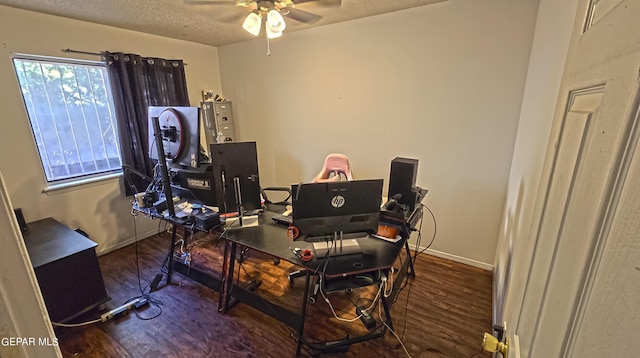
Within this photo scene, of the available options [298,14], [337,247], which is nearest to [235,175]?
[337,247]

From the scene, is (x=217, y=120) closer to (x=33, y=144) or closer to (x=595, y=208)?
(x=33, y=144)

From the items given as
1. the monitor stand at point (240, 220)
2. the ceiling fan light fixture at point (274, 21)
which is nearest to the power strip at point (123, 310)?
the monitor stand at point (240, 220)

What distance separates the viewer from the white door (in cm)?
30

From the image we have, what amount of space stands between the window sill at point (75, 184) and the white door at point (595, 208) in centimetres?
384

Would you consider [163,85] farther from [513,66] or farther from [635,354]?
[635,354]

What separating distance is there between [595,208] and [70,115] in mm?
3971

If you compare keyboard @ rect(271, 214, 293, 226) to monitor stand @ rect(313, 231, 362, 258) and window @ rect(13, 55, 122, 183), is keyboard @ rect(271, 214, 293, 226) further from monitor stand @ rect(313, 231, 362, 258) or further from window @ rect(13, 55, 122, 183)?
window @ rect(13, 55, 122, 183)

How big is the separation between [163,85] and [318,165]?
2.22 metres

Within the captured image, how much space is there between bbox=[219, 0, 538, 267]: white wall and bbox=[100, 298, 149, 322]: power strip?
2270 mm

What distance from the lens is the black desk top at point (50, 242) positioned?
6.47 feet

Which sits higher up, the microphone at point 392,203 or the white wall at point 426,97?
the white wall at point 426,97

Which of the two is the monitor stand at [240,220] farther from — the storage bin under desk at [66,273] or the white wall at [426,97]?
the white wall at [426,97]

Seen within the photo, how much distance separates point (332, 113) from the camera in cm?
323

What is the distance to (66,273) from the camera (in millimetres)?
2010
